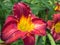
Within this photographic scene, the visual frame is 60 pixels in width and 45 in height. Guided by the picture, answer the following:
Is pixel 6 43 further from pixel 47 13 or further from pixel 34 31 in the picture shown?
pixel 47 13

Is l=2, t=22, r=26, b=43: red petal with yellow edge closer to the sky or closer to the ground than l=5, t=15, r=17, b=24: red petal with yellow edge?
closer to the ground

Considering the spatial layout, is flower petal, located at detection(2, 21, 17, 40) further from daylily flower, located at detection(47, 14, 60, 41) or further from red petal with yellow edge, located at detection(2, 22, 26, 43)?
daylily flower, located at detection(47, 14, 60, 41)

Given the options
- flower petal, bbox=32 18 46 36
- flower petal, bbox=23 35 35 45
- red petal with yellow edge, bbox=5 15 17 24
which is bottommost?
flower petal, bbox=23 35 35 45

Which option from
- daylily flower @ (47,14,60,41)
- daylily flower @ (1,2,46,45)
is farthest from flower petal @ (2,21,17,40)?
daylily flower @ (47,14,60,41)

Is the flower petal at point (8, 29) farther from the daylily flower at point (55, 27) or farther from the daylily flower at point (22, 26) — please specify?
the daylily flower at point (55, 27)

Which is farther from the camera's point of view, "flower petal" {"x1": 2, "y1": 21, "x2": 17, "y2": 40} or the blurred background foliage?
the blurred background foliage

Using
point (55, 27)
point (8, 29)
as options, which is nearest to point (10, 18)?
point (8, 29)

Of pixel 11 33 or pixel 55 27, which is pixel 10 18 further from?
pixel 55 27

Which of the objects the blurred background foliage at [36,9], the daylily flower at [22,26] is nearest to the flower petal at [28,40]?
the daylily flower at [22,26]

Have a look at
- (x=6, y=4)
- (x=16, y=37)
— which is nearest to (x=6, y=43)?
(x=16, y=37)
